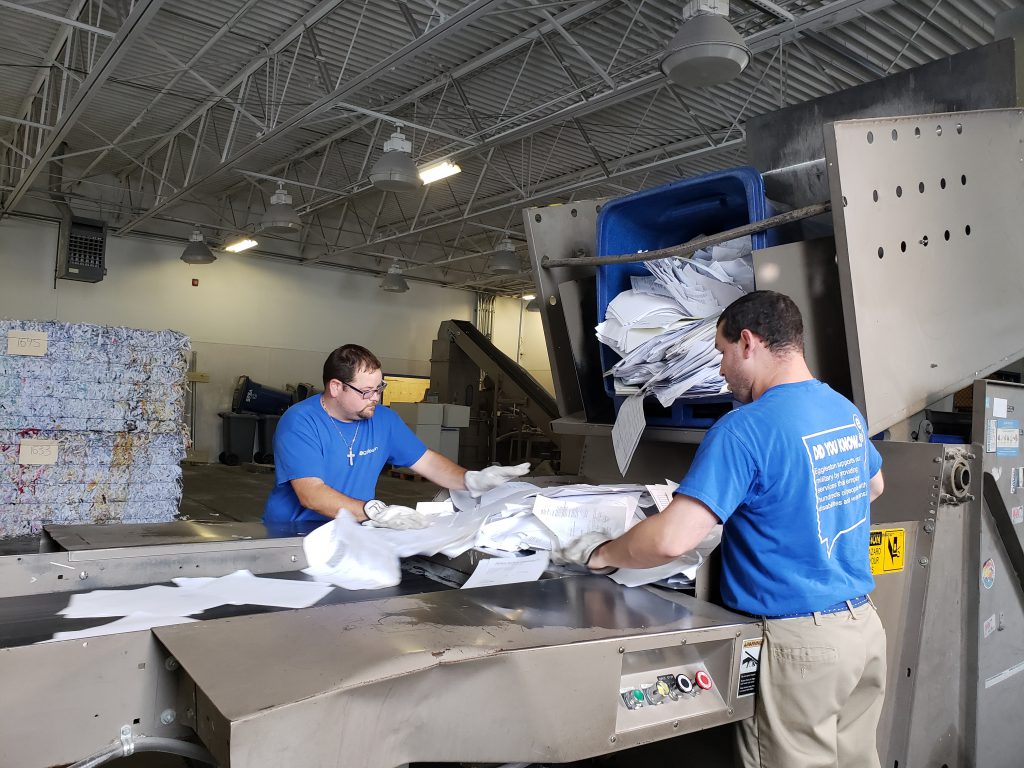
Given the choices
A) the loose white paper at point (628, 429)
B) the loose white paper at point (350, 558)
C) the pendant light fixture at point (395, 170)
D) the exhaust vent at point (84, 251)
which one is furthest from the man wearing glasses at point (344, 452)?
the exhaust vent at point (84, 251)

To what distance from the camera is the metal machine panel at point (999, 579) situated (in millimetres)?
2049

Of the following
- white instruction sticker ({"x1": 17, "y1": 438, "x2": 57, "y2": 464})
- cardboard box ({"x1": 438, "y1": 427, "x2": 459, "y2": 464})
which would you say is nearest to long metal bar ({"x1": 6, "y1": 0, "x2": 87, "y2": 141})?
white instruction sticker ({"x1": 17, "y1": 438, "x2": 57, "y2": 464})

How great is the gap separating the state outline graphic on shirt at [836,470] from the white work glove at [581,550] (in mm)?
444

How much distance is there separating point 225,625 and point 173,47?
7756mm

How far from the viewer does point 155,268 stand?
12758 millimetres

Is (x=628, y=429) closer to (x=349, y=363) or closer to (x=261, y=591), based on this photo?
(x=261, y=591)

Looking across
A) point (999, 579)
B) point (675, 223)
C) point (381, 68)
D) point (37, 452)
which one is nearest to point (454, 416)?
A: point (381, 68)

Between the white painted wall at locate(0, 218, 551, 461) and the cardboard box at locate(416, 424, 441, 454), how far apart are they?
4.52 m

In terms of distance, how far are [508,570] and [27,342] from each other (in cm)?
428

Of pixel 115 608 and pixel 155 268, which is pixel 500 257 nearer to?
pixel 155 268

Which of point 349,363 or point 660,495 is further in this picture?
point 349,363

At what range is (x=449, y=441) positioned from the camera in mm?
10539

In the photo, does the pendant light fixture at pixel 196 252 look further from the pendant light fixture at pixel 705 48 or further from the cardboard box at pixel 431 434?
the pendant light fixture at pixel 705 48

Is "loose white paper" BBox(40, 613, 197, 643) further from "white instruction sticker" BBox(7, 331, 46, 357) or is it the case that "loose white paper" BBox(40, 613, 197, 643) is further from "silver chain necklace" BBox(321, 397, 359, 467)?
"white instruction sticker" BBox(7, 331, 46, 357)
